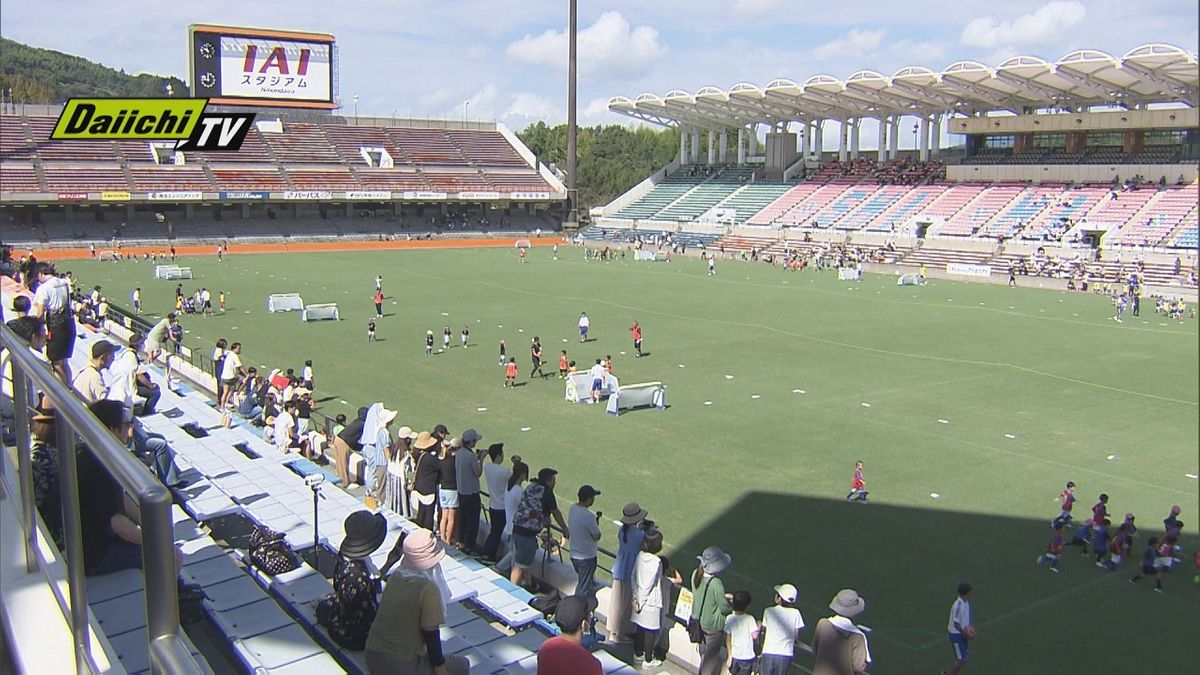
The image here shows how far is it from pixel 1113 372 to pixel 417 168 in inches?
2554

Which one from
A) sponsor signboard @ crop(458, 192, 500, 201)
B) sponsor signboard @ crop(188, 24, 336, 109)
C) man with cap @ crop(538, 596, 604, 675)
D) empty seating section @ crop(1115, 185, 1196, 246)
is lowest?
man with cap @ crop(538, 596, 604, 675)

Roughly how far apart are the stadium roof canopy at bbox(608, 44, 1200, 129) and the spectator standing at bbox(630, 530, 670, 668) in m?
42.3

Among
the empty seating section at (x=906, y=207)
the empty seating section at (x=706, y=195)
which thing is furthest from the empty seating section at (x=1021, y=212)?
the empty seating section at (x=706, y=195)

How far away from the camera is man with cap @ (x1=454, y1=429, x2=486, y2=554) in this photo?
10.9 metres

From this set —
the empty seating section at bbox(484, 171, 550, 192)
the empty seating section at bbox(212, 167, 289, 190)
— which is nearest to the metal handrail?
the empty seating section at bbox(212, 167, 289, 190)

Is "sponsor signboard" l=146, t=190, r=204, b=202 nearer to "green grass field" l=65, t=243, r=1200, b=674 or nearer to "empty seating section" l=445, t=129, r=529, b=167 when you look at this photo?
"empty seating section" l=445, t=129, r=529, b=167

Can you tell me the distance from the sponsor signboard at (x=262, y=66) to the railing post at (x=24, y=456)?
66.7 metres

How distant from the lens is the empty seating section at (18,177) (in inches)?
2422

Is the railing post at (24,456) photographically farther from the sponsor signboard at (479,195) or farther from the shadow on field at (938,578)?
the sponsor signboard at (479,195)

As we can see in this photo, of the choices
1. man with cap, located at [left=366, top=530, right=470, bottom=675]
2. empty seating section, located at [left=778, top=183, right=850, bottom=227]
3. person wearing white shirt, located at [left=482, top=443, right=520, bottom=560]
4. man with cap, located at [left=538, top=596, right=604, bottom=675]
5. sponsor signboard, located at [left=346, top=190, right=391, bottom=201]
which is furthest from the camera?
sponsor signboard, located at [left=346, top=190, right=391, bottom=201]

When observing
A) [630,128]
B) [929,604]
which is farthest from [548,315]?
[630,128]

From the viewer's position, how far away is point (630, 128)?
12775 centimetres

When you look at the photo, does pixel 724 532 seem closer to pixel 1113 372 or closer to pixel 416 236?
pixel 1113 372

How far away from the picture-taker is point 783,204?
232 ft
